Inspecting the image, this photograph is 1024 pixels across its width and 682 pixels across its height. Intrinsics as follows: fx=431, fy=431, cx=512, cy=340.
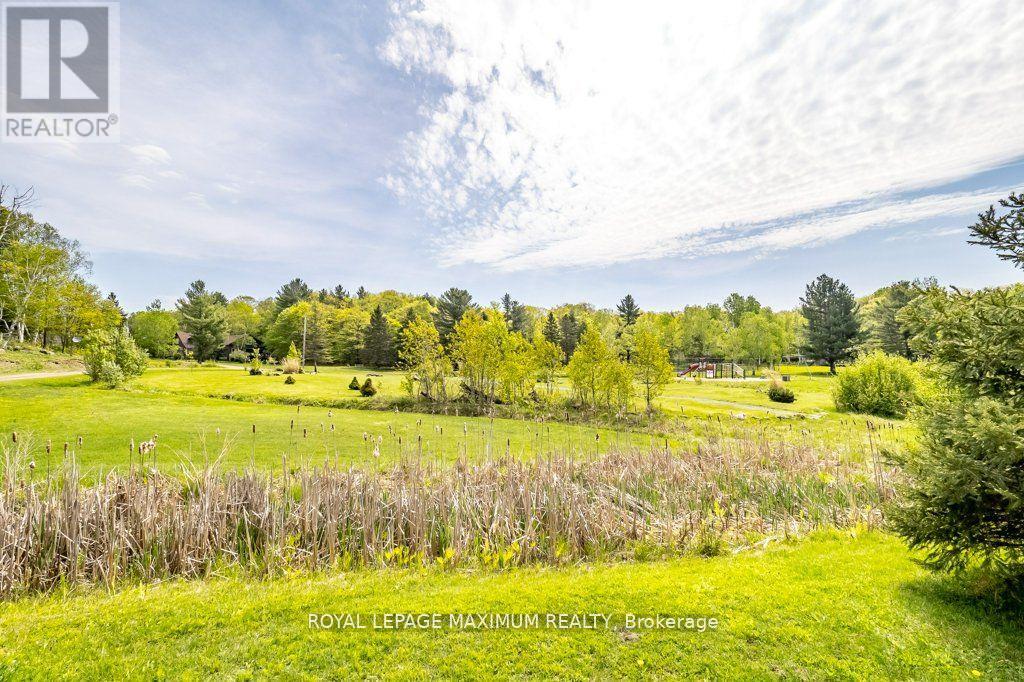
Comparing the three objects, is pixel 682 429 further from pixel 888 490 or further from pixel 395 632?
pixel 395 632

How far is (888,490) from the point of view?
799 cm

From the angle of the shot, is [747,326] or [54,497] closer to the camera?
[54,497]

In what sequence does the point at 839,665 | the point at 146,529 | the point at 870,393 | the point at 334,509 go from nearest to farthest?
1. the point at 839,665
2. the point at 146,529
3. the point at 334,509
4. the point at 870,393

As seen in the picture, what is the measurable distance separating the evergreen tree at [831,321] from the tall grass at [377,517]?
154ft

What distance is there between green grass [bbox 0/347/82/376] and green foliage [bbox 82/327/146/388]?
273 inches

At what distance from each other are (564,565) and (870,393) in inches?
909

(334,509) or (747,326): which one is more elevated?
(747,326)

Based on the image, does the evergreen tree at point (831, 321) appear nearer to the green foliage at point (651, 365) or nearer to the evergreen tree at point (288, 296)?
the green foliage at point (651, 365)

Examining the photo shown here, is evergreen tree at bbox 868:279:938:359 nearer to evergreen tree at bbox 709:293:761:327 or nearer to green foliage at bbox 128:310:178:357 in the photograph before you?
evergreen tree at bbox 709:293:761:327

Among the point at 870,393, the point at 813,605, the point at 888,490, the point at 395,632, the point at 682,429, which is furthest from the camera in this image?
the point at 870,393

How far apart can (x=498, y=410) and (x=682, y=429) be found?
8971 millimetres

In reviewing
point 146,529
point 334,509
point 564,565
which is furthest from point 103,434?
point 564,565

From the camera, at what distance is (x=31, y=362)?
26.4 meters

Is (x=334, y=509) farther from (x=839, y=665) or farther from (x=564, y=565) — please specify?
(x=839, y=665)
